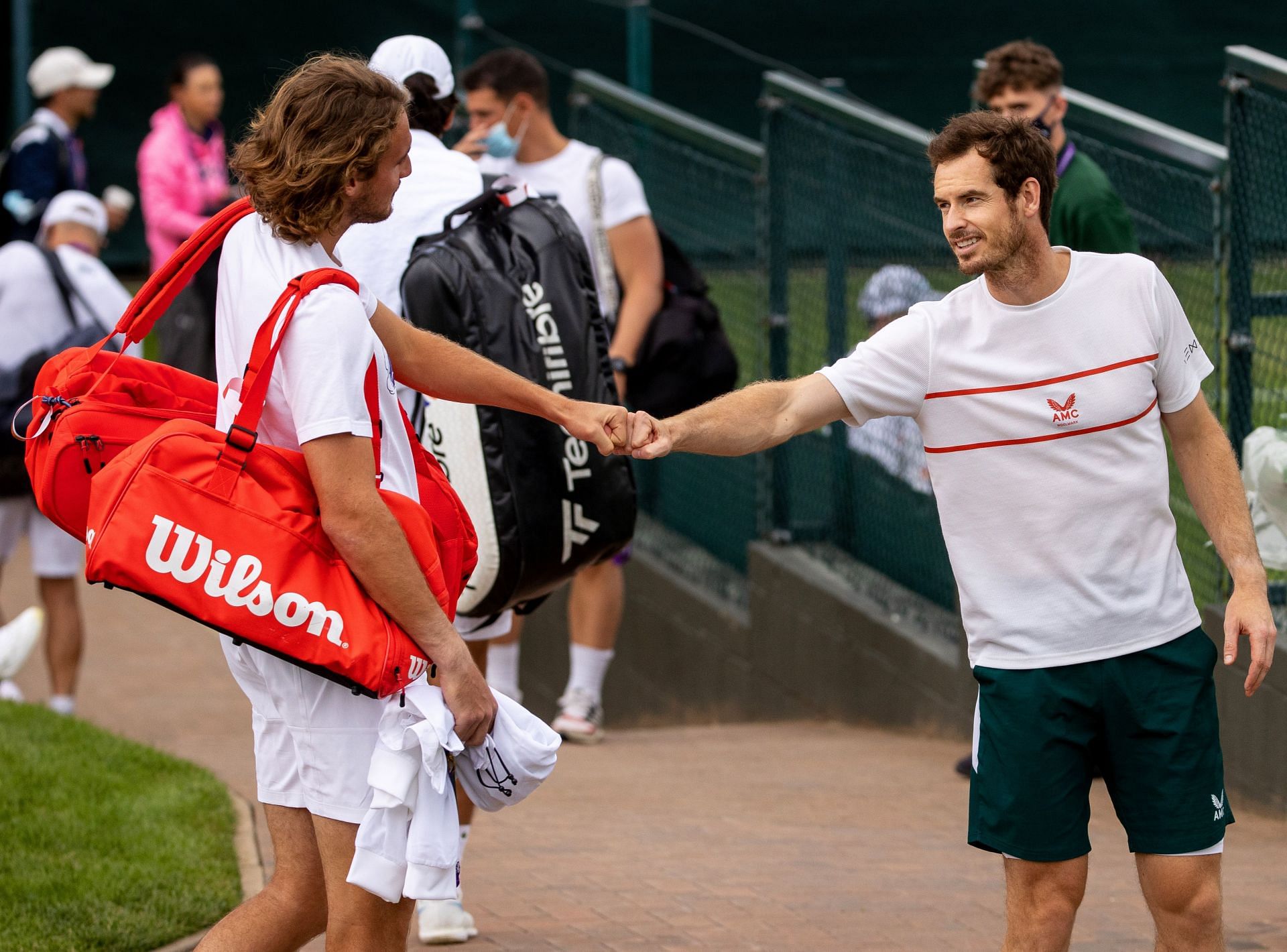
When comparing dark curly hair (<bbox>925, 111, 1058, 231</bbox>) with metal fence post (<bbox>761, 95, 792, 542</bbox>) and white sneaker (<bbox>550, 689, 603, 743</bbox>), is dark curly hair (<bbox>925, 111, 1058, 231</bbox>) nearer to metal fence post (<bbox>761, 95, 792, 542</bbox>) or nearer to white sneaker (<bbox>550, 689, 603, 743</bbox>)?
white sneaker (<bbox>550, 689, 603, 743</bbox>)

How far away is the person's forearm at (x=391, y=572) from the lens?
112 inches

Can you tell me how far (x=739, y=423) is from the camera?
11.5ft

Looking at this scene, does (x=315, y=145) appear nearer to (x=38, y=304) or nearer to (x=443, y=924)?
(x=443, y=924)

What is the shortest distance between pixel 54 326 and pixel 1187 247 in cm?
451

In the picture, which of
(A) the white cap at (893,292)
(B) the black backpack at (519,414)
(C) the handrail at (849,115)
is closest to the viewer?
(B) the black backpack at (519,414)

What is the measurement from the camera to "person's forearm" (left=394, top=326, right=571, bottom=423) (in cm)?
336

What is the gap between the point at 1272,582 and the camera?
577cm

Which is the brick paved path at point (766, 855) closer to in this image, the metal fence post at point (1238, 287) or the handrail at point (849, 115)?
the metal fence post at point (1238, 287)

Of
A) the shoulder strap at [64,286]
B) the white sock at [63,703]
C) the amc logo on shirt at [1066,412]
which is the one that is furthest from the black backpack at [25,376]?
the amc logo on shirt at [1066,412]

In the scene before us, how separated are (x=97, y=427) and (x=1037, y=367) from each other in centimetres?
169

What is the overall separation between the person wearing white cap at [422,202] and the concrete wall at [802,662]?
263 cm

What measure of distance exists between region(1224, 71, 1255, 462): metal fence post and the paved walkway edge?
3.38m

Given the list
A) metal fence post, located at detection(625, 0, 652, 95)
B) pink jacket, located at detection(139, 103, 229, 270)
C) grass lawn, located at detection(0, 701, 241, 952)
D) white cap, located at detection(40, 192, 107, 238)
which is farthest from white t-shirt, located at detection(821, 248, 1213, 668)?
pink jacket, located at detection(139, 103, 229, 270)

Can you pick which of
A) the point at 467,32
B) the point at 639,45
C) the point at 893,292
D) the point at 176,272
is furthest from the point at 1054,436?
the point at 467,32
